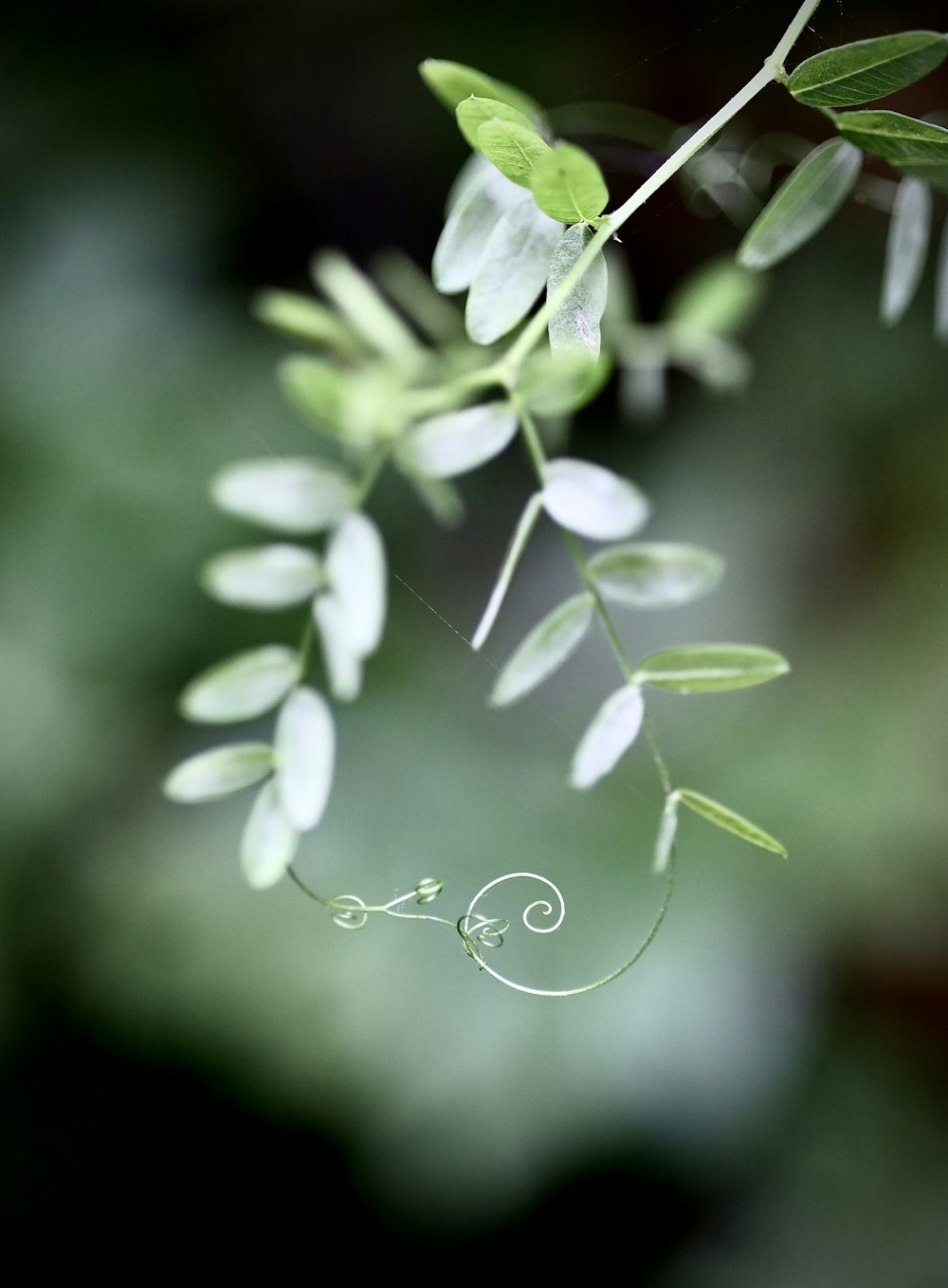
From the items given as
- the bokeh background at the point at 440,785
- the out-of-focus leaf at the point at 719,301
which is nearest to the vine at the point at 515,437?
the out-of-focus leaf at the point at 719,301

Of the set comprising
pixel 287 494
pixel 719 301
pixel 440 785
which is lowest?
pixel 440 785

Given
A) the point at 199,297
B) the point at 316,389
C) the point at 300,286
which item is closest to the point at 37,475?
the point at 199,297

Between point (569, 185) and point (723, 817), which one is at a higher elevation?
point (569, 185)

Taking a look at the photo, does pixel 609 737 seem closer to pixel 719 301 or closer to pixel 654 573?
pixel 654 573

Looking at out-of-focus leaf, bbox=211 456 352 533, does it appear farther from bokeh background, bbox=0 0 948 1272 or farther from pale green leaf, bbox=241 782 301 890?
bokeh background, bbox=0 0 948 1272

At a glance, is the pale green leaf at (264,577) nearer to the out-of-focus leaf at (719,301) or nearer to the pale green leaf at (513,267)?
the pale green leaf at (513,267)

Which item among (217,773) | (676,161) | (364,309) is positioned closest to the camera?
(676,161)

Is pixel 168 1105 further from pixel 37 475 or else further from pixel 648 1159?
pixel 37 475

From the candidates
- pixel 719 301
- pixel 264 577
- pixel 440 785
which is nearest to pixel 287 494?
pixel 264 577
